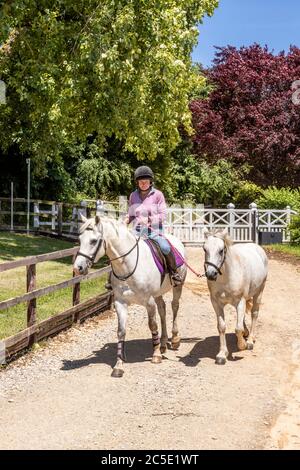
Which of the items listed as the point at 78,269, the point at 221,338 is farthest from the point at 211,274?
the point at 78,269

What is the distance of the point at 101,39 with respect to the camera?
14.7 meters

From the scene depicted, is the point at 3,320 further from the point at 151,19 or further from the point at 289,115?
the point at 289,115

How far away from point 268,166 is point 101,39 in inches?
693

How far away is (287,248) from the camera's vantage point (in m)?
22.2

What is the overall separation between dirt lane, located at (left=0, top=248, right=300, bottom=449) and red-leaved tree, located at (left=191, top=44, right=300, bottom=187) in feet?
67.4

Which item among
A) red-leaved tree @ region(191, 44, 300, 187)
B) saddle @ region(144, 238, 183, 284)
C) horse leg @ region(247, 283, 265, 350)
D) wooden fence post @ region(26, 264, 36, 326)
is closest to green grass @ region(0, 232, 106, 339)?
wooden fence post @ region(26, 264, 36, 326)

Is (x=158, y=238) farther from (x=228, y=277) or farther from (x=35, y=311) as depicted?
(x=35, y=311)

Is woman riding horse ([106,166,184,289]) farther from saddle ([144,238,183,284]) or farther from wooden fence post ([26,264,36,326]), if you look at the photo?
wooden fence post ([26,264,36,326])

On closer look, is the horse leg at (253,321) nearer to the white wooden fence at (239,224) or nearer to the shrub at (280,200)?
the white wooden fence at (239,224)

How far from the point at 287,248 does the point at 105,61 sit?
36.4ft


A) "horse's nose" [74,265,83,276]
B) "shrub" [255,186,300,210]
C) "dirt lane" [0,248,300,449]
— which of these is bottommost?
"dirt lane" [0,248,300,449]

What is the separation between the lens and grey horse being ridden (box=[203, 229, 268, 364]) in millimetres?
7797

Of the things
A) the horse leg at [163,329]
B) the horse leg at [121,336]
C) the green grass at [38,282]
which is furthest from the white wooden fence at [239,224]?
the horse leg at [121,336]

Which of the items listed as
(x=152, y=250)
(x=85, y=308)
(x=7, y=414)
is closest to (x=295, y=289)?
(x=85, y=308)
